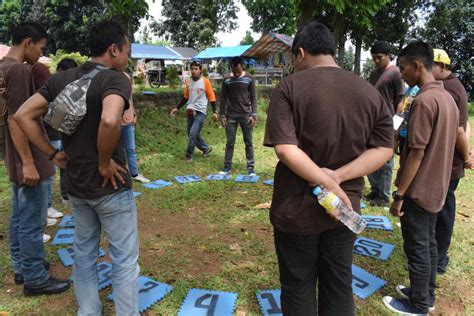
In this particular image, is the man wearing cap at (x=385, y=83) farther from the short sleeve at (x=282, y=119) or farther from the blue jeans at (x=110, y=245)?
the blue jeans at (x=110, y=245)

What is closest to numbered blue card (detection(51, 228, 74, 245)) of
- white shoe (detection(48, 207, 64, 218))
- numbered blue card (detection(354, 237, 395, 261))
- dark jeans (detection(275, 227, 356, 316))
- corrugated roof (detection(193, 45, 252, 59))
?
white shoe (detection(48, 207, 64, 218))

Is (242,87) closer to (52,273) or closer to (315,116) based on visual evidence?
(52,273)

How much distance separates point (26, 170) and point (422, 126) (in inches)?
108

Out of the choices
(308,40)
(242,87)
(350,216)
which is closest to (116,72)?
(308,40)

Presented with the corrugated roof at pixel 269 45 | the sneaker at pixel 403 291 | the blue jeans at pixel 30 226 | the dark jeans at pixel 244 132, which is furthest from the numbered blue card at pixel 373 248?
the corrugated roof at pixel 269 45

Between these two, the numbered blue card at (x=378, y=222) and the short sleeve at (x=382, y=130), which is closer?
the short sleeve at (x=382, y=130)

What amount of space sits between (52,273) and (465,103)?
380 centimetres

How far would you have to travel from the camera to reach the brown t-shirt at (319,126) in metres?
1.86

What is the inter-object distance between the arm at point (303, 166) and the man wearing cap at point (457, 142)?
166 cm

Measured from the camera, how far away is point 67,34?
30.8 meters

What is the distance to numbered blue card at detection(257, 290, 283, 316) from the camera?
2.79m

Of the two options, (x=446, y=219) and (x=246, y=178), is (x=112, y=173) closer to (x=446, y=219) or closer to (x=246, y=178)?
(x=446, y=219)

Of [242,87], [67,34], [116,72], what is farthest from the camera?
[67,34]

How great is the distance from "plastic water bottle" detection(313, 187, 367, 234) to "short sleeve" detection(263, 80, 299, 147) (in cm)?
29
